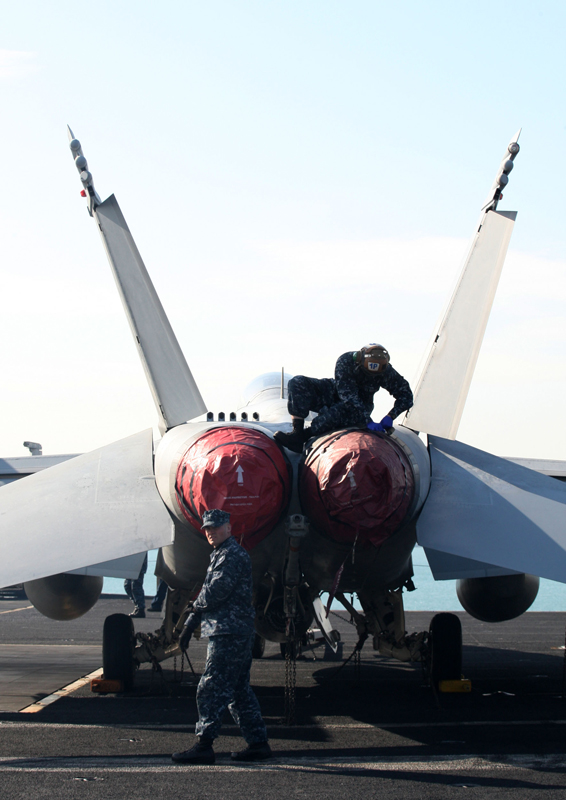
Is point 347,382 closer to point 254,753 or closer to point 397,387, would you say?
point 397,387

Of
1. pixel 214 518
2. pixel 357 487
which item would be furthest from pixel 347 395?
pixel 214 518

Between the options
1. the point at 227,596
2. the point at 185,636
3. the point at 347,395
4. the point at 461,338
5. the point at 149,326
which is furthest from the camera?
the point at 149,326

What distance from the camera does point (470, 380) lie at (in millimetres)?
8672

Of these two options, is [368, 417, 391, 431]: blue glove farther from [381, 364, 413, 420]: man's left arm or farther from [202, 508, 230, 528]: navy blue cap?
[202, 508, 230, 528]: navy blue cap

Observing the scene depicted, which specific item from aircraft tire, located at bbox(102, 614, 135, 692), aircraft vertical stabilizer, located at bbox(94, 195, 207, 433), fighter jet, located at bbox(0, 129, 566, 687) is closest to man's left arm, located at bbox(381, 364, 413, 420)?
fighter jet, located at bbox(0, 129, 566, 687)

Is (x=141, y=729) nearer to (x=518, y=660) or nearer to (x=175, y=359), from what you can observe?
(x=175, y=359)

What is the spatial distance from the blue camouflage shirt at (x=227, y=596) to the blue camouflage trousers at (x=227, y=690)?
3.8 inches

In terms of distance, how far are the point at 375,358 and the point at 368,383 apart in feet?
1.15

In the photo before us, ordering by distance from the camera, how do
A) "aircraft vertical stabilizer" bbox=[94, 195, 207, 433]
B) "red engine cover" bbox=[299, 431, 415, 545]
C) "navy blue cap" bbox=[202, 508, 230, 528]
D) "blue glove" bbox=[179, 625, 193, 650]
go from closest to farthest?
1. "navy blue cap" bbox=[202, 508, 230, 528]
2. "red engine cover" bbox=[299, 431, 415, 545]
3. "blue glove" bbox=[179, 625, 193, 650]
4. "aircraft vertical stabilizer" bbox=[94, 195, 207, 433]

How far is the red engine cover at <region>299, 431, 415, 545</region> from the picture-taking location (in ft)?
21.6

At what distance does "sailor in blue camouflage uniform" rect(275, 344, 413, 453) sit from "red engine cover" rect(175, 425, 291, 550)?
63 cm

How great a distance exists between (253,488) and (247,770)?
6.80 feet

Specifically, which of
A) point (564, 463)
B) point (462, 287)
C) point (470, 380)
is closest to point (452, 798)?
point (470, 380)

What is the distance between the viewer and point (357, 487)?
6.55 metres
